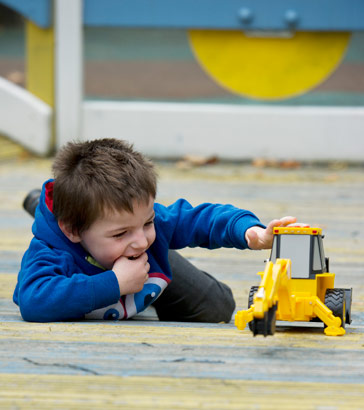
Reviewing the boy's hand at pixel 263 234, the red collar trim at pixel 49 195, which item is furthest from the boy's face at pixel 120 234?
the boy's hand at pixel 263 234

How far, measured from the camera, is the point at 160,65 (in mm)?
7305

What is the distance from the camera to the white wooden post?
729 cm

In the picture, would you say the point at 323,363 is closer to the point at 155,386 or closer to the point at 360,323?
the point at 155,386

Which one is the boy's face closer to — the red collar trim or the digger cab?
the red collar trim

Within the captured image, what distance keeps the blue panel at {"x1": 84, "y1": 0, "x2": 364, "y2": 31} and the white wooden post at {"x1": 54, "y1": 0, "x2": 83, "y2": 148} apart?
364 millimetres

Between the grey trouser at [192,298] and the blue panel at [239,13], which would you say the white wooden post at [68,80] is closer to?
Result: the blue panel at [239,13]

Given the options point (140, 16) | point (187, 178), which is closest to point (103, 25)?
point (140, 16)

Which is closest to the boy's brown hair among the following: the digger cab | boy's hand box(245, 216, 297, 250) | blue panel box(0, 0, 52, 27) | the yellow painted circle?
boy's hand box(245, 216, 297, 250)

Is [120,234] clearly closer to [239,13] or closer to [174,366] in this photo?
[174,366]

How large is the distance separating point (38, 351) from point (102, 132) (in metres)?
5.39

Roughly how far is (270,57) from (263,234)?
16.0ft

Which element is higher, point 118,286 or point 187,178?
point 187,178

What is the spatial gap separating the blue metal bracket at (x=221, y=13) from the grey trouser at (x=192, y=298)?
421cm

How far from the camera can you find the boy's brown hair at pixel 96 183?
8.31 ft
